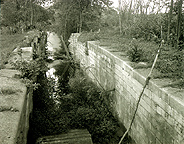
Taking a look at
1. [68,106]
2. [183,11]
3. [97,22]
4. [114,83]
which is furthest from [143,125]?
[97,22]

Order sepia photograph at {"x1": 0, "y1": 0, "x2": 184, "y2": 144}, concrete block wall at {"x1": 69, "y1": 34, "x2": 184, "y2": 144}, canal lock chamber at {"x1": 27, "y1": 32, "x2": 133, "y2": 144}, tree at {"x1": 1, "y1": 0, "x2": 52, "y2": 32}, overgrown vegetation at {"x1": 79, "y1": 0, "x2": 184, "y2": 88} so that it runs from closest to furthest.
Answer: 1. concrete block wall at {"x1": 69, "y1": 34, "x2": 184, "y2": 144}
2. sepia photograph at {"x1": 0, "y1": 0, "x2": 184, "y2": 144}
3. overgrown vegetation at {"x1": 79, "y1": 0, "x2": 184, "y2": 88}
4. canal lock chamber at {"x1": 27, "y1": 32, "x2": 133, "y2": 144}
5. tree at {"x1": 1, "y1": 0, "x2": 52, "y2": 32}

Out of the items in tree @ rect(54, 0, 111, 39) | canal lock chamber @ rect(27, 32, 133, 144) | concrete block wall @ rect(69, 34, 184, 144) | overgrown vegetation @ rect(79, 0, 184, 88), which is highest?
tree @ rect(54, 0, 111, 39)

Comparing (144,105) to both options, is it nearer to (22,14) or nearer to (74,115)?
(74,115)

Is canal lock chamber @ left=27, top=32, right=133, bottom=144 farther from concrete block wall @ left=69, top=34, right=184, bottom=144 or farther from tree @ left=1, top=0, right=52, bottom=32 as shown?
tree @ left=1, top=0, right=52, bottom=32

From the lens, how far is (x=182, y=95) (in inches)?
121

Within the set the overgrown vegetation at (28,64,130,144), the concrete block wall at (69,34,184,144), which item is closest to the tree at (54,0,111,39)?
the concrete block wall at (69,34,184,144)

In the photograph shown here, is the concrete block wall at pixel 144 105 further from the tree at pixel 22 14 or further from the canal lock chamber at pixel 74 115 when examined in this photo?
the tree at pixel 22 14

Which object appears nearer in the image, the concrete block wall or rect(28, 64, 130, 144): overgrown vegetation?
the concrete block wall

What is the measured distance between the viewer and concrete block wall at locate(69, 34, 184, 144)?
304 cm

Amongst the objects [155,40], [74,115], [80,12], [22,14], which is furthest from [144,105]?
[22,14]

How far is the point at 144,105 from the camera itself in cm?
416

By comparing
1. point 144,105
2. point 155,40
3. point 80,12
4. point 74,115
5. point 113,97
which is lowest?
point 74,115

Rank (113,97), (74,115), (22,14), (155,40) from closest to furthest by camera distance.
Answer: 1. (74,115)
2. (113,97)
3. (155,40)
4. (22,14)

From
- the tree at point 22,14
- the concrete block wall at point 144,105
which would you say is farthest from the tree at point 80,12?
the concrete block wall at point 144,105
